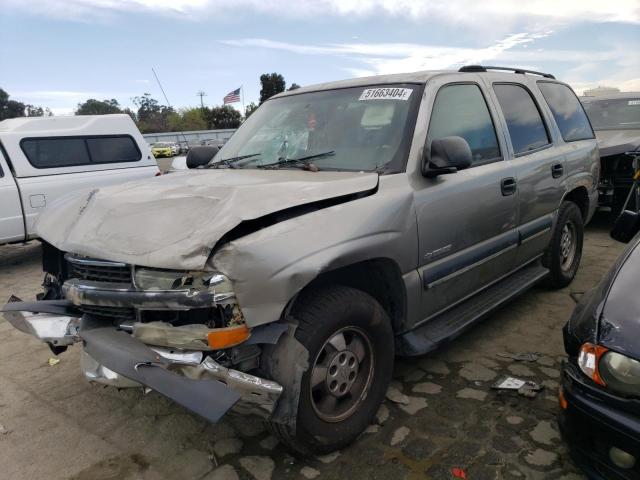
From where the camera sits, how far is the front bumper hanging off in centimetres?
197

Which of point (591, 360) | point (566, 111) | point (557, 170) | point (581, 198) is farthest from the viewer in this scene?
point (581, 198)

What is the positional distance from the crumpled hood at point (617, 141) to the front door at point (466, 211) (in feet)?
14.0

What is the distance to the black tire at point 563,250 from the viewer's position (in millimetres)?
4527

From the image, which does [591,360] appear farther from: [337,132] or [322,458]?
[337,132]

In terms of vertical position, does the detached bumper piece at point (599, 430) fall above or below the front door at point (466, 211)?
below

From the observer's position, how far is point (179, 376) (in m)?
2.07

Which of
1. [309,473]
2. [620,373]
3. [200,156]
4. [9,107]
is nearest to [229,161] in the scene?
[200,156]

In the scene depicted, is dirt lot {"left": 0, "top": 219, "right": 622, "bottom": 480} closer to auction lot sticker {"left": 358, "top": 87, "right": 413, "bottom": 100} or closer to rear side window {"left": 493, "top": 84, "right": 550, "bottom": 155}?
rear side window {"left": 493, "top": 84, "right": 550, "bottom": 155}

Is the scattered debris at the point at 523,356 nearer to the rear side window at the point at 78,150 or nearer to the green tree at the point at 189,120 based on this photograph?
the rear side window at the point at 78,150

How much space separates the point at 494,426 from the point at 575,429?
2.66 feet

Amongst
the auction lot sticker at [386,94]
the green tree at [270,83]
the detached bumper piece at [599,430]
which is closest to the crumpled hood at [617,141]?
the auction lot sticker at [386,94]

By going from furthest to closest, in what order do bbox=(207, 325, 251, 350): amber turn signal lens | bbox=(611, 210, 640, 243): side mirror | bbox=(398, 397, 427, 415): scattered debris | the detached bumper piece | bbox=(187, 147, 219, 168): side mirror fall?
bbox=(187, 147, 219, 168): side mirror → bbox=(398, 397, 427, 415): scattered debris → bbox=(611, 210, 640, 243): side mirror → bbox=(207, 325, 251, 350): amber turn signal lens → the detached bumper piece

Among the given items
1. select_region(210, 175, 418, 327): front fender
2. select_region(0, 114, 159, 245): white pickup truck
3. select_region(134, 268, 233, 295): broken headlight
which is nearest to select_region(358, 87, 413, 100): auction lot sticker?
select_region(210, 175, 418, 327): front fender

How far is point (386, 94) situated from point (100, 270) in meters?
2.01
